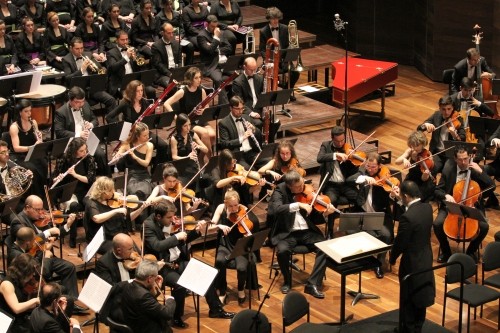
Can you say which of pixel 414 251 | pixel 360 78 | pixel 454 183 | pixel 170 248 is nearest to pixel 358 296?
pixel 414 251

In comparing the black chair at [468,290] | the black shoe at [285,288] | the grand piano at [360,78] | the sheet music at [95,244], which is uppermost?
the sheet music at [95,244]

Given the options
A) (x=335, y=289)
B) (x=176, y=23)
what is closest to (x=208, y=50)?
(x=176, y=23)

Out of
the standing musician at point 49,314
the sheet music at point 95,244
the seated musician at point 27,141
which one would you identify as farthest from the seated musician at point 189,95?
the standing musician at point 49,314

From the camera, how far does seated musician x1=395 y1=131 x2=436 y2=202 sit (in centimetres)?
1042

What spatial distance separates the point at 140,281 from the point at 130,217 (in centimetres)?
165

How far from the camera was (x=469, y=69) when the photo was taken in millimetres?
12594

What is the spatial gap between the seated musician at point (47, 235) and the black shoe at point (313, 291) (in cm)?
202

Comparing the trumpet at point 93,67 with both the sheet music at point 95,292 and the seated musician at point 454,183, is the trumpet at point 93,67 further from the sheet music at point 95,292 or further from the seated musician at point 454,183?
the sheet music at point 95,292

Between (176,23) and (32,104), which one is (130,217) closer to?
(32,104)

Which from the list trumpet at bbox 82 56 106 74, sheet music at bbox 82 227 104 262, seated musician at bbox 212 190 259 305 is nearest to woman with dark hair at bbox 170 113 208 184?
seated musician at bbox 212 190 259 305

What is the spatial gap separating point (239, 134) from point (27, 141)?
7.01 ft

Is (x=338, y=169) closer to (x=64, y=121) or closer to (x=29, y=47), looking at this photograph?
(x=64, y=121)

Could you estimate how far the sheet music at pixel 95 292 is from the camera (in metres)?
7.92

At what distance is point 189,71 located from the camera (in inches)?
460
